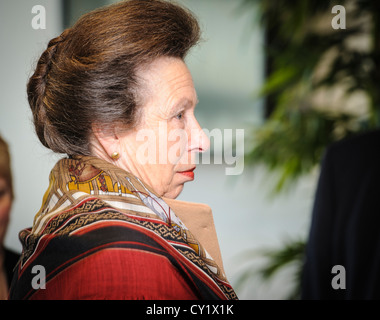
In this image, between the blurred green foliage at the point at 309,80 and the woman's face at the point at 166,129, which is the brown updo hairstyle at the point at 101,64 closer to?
the woman's face at the point at 166,129

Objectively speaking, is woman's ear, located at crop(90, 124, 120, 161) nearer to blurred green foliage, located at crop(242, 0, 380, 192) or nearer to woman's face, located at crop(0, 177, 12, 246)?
woman's face, located at crop(0, 177, 12, 246)

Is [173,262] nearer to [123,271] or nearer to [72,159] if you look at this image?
[123,271]

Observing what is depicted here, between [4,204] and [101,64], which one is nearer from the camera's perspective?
[101,64]

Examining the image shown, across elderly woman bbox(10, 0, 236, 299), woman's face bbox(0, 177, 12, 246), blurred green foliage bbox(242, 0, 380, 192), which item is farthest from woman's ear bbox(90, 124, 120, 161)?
blurred green foliage bbox(242, 0, 380, 192)

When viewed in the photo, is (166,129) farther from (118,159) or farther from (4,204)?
(4,204)

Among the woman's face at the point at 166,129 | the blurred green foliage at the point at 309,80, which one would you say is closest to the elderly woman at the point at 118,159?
the woman's face at the point at 166,129

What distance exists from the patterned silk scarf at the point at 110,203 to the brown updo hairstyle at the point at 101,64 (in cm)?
3

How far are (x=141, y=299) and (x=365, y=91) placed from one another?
3.35ft

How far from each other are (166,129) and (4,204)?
339 millimetres

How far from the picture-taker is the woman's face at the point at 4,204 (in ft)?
2.22

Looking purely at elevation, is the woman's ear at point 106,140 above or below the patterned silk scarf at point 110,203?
above

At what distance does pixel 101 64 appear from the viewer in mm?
469

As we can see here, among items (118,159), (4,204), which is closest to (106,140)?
(118,159)

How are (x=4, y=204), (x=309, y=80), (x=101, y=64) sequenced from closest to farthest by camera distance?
(x=101, y=64) < (x=4, y=204) < (x=309, y=80)
